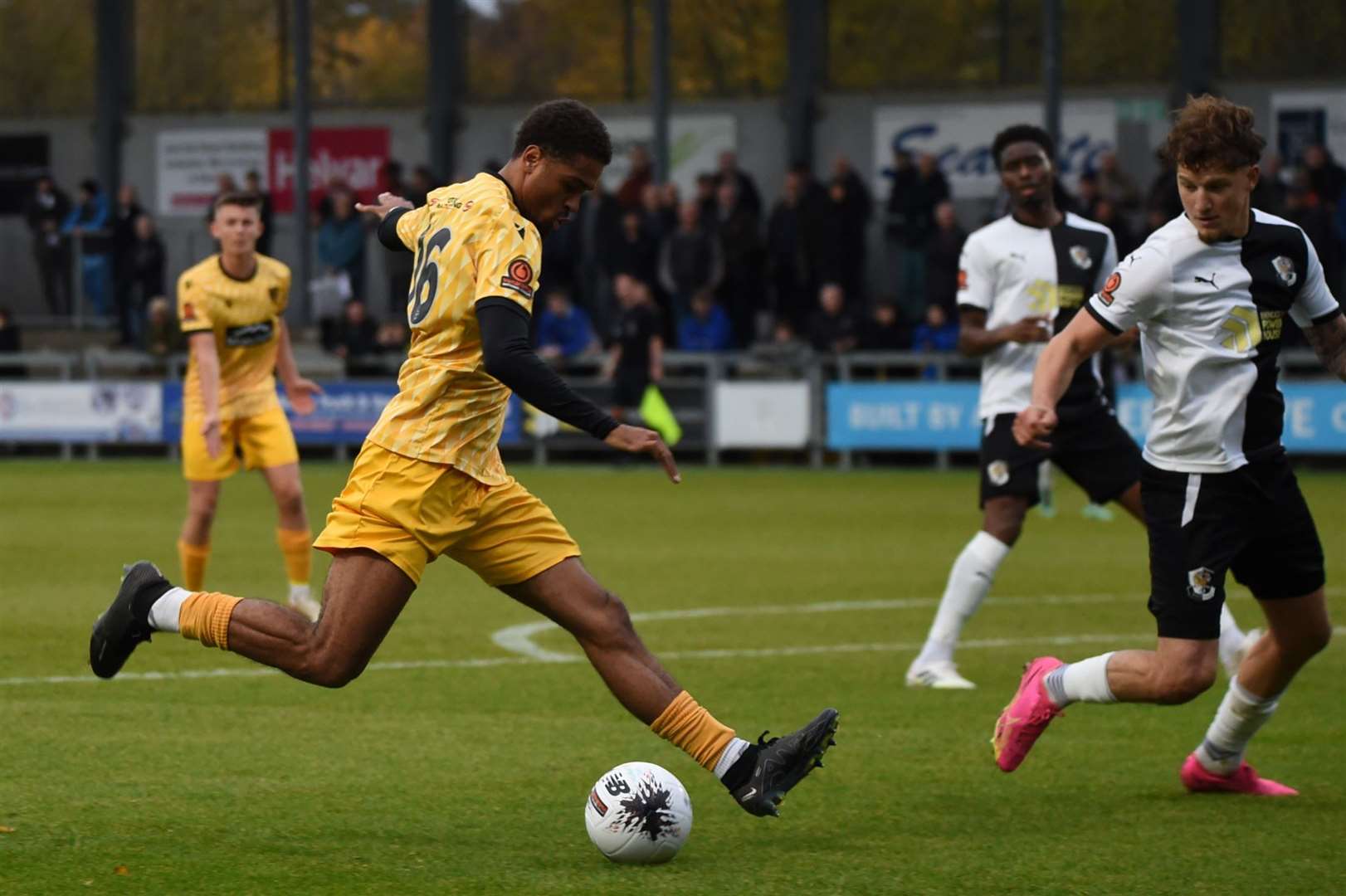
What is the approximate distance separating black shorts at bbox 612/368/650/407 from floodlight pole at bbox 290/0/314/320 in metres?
7.72

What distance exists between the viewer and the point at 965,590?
9375 millimetres

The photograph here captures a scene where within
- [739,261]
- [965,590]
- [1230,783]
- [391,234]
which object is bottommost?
[1230,783]

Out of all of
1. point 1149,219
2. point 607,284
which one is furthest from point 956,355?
point 607,284

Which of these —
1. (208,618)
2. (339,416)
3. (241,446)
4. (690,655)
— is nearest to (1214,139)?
(208,618)

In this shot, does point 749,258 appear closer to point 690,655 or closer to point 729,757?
point 690,655

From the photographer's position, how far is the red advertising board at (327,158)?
3331 centimetres

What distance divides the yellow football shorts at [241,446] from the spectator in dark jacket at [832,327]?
1299 centimetres

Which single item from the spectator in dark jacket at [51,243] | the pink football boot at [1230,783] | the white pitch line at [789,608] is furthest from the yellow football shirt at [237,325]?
the spectator in dark jacket at [51,243]

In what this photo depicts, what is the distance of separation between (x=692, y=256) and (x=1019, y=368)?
1532 centimetres

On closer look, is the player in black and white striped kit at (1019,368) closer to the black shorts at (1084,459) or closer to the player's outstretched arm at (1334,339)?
the black shorts at (1084,459)

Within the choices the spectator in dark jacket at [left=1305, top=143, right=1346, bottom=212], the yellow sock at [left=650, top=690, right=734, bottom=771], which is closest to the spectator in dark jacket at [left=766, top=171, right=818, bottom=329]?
the spectator in dark jacket at [left=1305, top=143, right=1346, bottom=212]

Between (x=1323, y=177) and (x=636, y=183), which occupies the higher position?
(x=636, y=183)

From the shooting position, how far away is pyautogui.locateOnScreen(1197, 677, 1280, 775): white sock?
22.5 feet

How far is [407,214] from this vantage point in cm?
645
